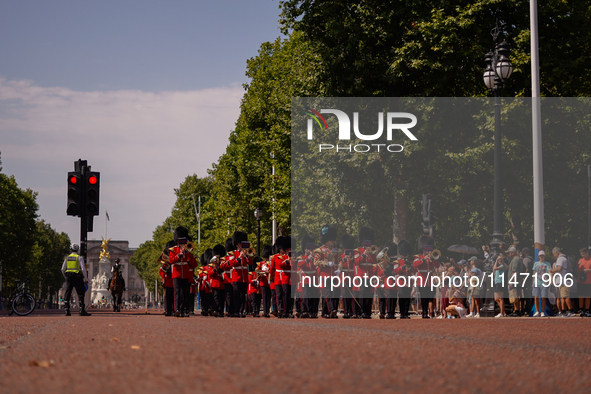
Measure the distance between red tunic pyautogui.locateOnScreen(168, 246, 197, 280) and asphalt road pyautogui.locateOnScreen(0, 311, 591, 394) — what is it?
8296mm

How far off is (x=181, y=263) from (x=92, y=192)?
121 inches

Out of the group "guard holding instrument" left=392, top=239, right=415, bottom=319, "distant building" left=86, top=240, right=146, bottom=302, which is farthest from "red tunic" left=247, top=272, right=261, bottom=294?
"distant building" left=86, top=240, right=146, bottom=302

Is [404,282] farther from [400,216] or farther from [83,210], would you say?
[400,216]

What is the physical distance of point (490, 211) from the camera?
2841cm

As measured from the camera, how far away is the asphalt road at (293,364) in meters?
5.09

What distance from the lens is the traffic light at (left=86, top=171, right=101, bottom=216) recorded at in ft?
63.1

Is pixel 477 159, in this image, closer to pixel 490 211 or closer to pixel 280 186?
pixel 490 211

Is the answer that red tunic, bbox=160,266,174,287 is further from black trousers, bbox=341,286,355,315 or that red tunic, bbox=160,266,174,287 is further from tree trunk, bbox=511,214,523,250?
tree trunk, bbox=511,214,523,250

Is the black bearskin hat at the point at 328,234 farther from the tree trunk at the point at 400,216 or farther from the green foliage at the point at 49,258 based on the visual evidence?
the green foliage at the point at 49,258

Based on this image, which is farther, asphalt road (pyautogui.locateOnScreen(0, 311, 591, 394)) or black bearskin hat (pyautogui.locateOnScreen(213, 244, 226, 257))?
black bearskin hat (pyautogui.locateOnScreen(213, 244, 226, 257))

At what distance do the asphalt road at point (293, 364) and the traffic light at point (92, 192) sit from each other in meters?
9.74

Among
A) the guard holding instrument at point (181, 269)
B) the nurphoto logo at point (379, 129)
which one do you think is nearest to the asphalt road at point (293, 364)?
the guard holding instrument at point (181, 269)

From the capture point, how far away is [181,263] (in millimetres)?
18203

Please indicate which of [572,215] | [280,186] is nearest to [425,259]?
[572,215]
